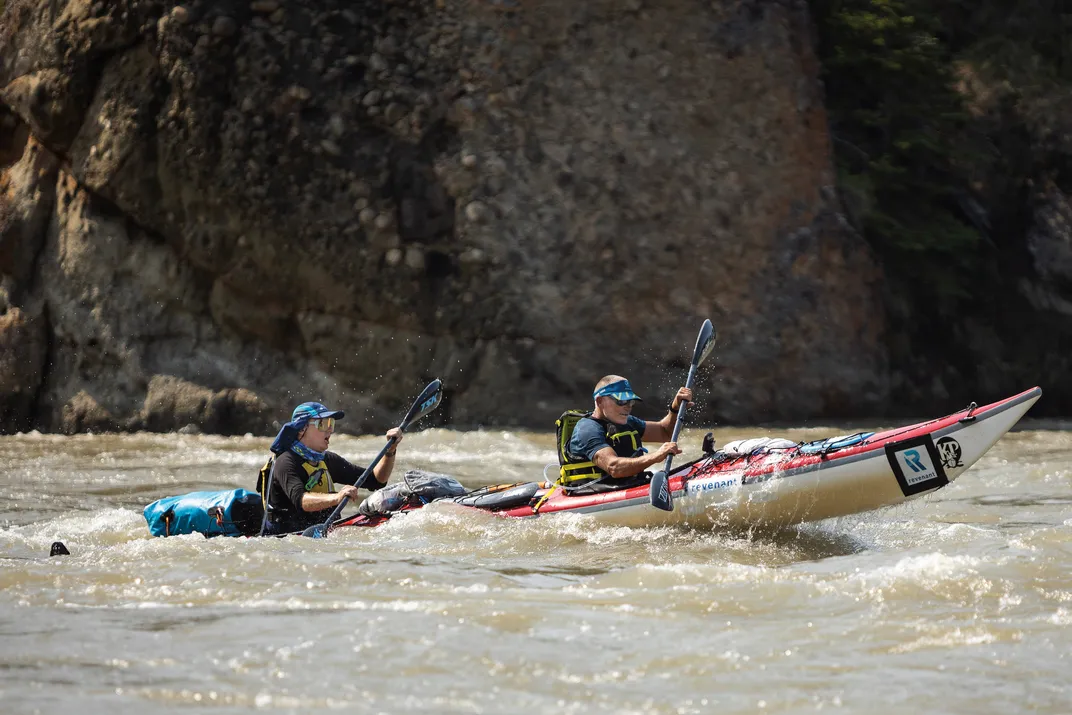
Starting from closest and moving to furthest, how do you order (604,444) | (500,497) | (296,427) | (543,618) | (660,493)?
(543,618) < (660,493) < (296,427) < (604,444) < (500,497)

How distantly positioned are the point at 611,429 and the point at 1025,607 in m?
2.97

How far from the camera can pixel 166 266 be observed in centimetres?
1518

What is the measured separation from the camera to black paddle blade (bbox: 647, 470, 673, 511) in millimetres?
7098

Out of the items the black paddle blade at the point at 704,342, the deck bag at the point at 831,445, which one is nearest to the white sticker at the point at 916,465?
the deck bag at the point at 831,445

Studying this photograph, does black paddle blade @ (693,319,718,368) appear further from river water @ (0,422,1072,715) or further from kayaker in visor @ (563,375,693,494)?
river water @ (0,422,1072,715)

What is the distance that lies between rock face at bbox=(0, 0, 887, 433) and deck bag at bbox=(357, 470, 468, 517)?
661 centimetres

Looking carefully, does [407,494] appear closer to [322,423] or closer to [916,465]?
[322,423]

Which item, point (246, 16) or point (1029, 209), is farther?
point (1029, 209)

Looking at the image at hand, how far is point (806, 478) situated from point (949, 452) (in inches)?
30.1

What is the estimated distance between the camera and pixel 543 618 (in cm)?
511

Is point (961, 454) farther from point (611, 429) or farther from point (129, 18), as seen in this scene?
point (129, 18)

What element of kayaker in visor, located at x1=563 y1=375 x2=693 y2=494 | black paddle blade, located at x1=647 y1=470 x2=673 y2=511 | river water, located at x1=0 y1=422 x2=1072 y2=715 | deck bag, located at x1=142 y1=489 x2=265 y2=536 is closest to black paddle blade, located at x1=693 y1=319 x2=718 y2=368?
kayaker in visor, located at x1=563 y1=375 x2=693 y2=494

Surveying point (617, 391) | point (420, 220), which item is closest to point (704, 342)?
→ point (617, 391)

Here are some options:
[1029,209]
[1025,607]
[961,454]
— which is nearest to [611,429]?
[961,454]
